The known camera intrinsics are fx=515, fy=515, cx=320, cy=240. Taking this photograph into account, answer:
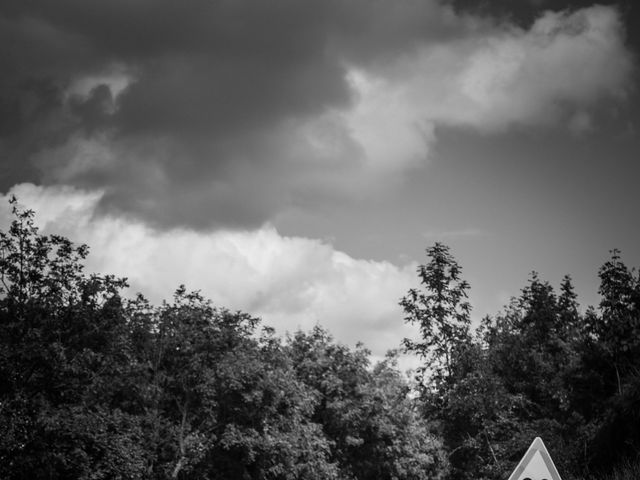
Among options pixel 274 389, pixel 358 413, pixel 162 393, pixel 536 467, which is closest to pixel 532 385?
pixel 358 413

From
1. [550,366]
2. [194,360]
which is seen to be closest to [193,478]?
[194,360]

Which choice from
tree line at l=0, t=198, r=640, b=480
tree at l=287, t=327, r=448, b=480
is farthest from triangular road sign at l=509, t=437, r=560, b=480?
tree at l=287, t=327, r=448, b=480

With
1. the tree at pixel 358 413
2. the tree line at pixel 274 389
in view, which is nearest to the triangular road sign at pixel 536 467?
the tree line at pixel 274 389

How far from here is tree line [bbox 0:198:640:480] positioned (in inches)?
789

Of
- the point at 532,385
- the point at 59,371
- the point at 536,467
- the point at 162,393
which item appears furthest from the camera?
the point at 532,385

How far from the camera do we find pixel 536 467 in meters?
5.35

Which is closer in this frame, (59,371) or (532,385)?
(59,371)

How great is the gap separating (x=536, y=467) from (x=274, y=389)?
78.1ft

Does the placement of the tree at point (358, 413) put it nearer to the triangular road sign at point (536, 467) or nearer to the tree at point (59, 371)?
the tree at point (59, 371)

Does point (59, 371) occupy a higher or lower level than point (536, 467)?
higher

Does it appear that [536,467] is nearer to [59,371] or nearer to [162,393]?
[59,371]

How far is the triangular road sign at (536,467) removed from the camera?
17.5 feet

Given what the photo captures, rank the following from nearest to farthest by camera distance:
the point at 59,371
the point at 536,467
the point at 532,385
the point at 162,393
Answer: the point at 536,467 → the point at 59,371 → the point at 162,393 → the point at 532,385

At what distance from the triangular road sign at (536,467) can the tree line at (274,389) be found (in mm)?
14317
